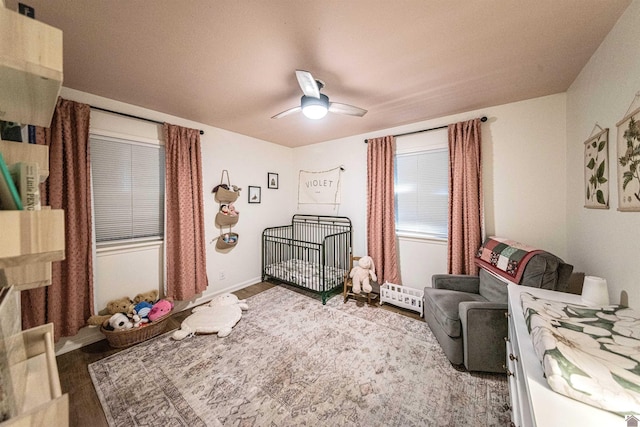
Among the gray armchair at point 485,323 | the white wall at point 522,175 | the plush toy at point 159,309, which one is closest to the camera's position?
the gray armchair at point 485,323

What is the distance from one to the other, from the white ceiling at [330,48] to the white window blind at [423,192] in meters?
0.72

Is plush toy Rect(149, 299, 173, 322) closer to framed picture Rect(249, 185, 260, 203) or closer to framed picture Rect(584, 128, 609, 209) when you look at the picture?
framed picture Rect(249, 185, 260, 203)

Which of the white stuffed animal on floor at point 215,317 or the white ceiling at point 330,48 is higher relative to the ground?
the white ceiling at point 330,48

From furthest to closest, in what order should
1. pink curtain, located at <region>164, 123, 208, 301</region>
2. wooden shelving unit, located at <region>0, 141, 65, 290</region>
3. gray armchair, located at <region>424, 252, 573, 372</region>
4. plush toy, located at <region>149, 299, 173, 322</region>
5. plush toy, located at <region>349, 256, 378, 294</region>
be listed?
plush toy, located at <region>349, 256, 378, 294</region>
pink curtain, located at <region>164, 123, 208, 301</region>
plush toy, located at <region>149, 299, 173, 322</region>
gray armchair, located at <region>424, 252, 573, 372</region>
wooden shelving unit, located at <region>0, 141, 65, 290</region>

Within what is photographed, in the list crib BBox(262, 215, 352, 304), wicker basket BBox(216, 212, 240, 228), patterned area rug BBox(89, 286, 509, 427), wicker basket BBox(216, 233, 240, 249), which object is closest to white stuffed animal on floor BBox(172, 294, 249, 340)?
patterned area rug BBox(89, 286, 509, 427)

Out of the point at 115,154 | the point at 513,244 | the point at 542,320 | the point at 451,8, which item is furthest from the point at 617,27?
the point at 115,154

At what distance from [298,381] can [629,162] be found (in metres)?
2.46

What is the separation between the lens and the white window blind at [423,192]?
2.80m

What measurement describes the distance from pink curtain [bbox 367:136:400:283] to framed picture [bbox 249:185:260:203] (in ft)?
5.81

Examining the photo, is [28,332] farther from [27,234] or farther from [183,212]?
[183,212]

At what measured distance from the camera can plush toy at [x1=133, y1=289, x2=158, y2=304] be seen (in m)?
2.42

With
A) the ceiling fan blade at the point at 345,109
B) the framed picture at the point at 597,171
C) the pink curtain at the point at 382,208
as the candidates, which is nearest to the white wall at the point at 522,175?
the pink curtain at the point at 382,208

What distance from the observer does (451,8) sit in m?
1.20

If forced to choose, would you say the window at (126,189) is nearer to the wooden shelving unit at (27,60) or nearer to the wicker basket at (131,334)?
the wicker basket at (131,334)
